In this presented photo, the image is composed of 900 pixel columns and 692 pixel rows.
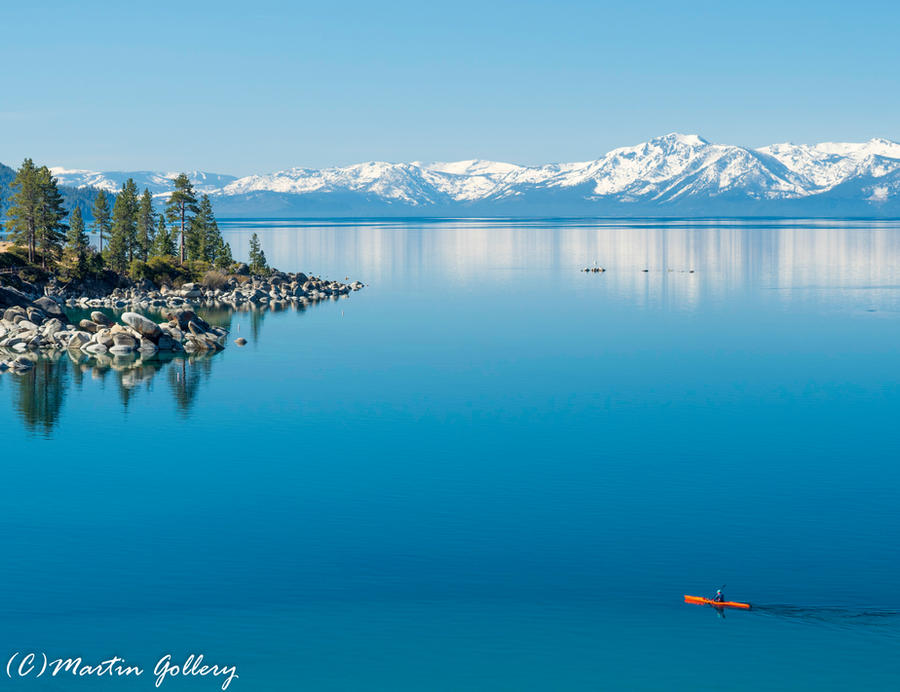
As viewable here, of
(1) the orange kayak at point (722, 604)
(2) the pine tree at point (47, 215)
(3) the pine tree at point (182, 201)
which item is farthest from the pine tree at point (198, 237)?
(1) the orange kayak at point (722, 604)

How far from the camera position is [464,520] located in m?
39.2

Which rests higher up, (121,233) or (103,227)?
(103,227)

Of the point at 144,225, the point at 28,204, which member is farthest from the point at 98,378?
the point at 144,225

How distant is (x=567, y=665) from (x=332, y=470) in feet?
68.3

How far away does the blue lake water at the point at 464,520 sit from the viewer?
28.8 meters

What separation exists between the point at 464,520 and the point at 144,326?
5783cm

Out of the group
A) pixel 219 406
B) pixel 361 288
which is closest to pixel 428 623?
pixel 219 406

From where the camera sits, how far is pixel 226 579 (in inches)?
1316

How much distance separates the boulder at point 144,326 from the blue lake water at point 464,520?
10.5 meters

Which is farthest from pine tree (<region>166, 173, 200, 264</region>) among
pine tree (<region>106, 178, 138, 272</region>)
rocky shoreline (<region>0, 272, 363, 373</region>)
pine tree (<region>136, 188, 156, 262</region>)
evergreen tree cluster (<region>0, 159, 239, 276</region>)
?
rocky shoreline (<region>0, 272, 363, 373</region>)

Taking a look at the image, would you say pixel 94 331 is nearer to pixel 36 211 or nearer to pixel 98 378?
pixel 98 378

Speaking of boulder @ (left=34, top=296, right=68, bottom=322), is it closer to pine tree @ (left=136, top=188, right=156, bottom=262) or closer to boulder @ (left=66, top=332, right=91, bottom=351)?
boulder @ (left=66, top=332, right=91, bottom=351)

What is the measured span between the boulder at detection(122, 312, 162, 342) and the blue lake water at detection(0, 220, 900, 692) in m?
10.5

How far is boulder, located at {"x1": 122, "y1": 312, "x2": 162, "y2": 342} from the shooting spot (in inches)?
3447
